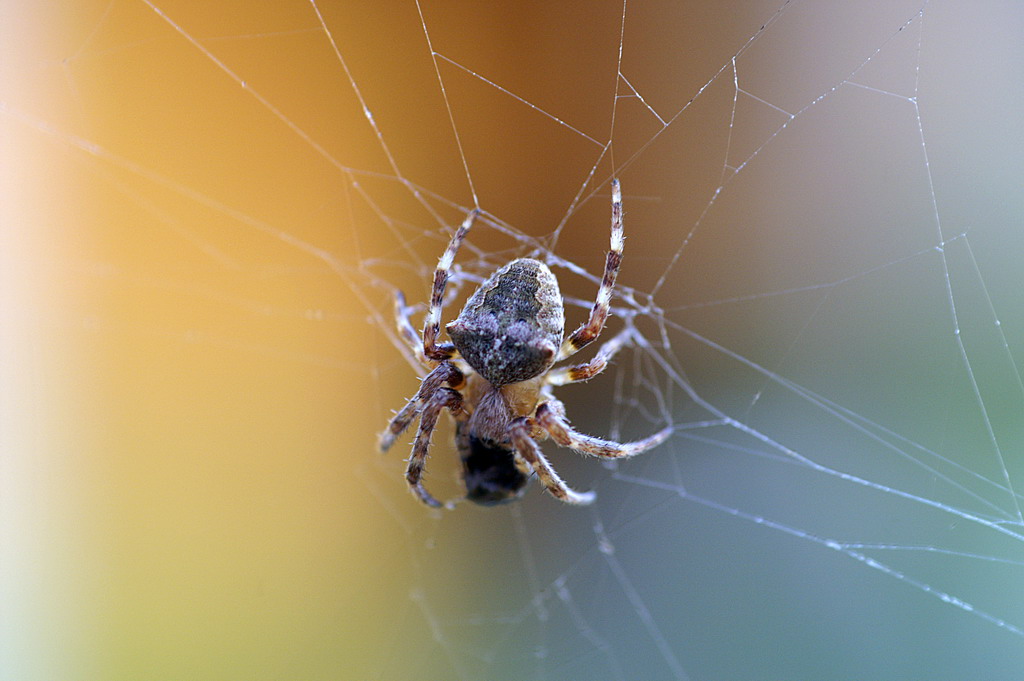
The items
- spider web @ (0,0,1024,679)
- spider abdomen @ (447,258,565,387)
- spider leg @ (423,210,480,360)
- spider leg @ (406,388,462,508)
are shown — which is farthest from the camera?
spider web @ (0,0,1024,679)

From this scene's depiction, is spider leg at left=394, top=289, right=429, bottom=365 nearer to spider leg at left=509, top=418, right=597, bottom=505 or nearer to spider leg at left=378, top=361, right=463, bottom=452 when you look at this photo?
spider leg at left=378, top=361, right=463, bottom=452

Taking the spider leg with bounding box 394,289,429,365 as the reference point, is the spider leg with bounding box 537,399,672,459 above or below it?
below

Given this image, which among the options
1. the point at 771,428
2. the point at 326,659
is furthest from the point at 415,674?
the point at 771,428

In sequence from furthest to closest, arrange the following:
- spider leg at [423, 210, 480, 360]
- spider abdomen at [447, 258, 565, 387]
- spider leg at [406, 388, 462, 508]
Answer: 1. spider leg at [406, 388, 462, 508]
2. spider leg at [423, 210, 480, 360]
3. spider abdomen at [447, 258, 565, 387]

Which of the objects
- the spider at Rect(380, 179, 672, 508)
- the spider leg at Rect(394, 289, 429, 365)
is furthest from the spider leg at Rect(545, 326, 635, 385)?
the spider leg at Rect(394, 289, 429, 365)

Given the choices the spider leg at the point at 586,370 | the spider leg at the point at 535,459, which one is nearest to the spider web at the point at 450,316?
the spider leg at the point at 586,370

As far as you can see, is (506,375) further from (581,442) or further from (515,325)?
(581,442)

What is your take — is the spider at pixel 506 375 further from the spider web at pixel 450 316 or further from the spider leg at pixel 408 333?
the spider web at pixel 450 316

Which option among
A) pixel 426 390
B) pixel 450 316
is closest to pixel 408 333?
pixel 426 390
